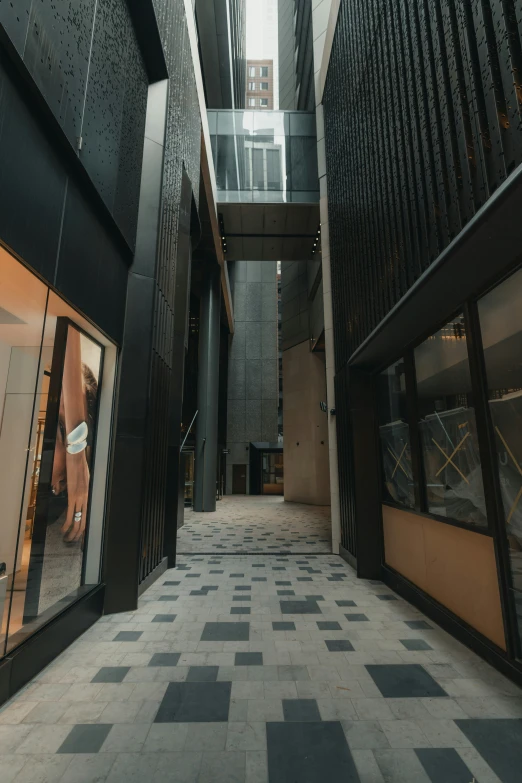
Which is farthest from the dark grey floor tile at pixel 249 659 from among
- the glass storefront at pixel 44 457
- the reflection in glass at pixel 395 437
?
the reflection in glass at pixel 395 437

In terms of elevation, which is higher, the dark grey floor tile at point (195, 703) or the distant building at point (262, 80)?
the distant building at point (262, 80)

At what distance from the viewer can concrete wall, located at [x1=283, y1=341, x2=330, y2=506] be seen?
1579 centimetres

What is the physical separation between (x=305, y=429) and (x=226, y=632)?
43.3 feet

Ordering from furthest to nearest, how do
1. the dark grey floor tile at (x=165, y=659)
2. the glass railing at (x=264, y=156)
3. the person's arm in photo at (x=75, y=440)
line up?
1. the glass railing at (x=264, y=156)
2. the person's arm in photo at (x=75, y=440)
3. the dark grey floor tile at (x=165, y=659)

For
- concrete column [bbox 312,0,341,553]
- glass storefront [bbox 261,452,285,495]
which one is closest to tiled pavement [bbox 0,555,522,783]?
concrete column [bbox 312,0,341,553]

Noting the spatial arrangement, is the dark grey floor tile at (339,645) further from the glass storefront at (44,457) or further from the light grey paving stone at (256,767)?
the glass storefront at (44,457)

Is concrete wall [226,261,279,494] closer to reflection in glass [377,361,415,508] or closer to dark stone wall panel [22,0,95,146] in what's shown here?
reflection in glass [377,361,415,508]

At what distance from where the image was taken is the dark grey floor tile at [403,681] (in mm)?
2529

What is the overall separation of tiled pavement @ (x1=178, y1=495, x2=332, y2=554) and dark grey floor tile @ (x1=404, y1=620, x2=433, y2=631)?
128 inches

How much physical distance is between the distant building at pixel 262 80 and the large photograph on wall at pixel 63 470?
58.5 meters

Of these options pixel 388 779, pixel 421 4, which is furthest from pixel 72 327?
pixel 421 4

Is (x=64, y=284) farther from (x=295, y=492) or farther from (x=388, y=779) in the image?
(x=295, y=492)

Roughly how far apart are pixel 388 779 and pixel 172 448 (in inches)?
197

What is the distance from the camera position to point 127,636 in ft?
11.2
